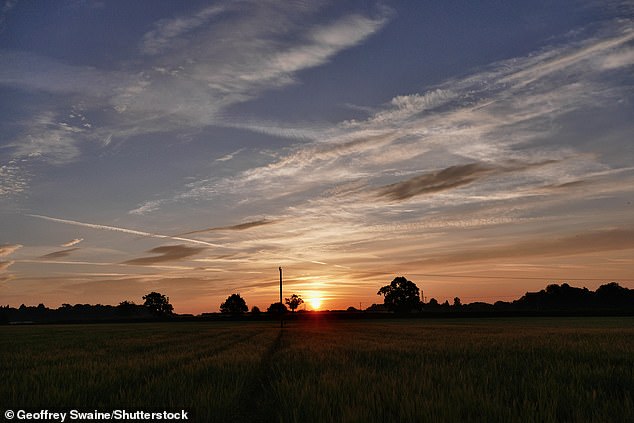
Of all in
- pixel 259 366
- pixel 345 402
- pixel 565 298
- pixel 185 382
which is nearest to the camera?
pixel 345 402

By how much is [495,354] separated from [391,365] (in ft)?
14.5

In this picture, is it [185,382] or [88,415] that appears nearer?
[88,415]

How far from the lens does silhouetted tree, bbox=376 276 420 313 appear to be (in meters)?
139

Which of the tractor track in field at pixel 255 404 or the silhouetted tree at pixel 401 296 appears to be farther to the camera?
the silhouetted tree at pixel 401 296

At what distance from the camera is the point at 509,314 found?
103500mm

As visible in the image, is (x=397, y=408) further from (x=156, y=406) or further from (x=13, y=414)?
(x=13, y=414)

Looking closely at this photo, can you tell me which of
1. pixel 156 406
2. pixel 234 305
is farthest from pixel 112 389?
pixel 234 305

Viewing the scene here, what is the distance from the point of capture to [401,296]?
140 metres

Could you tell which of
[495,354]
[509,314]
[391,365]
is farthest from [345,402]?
[509,314]

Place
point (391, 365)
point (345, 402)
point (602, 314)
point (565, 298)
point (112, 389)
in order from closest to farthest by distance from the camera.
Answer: point (345, 402) < point (112, 389) < point (391, 365) < point (602, 314) < point (565, 298)

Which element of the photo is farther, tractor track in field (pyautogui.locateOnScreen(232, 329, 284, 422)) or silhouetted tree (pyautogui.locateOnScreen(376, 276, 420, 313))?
silhouetted tree (pyautogui.locateOnScreen(376, 276, 420, 313))

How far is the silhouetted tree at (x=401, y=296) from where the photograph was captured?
13938cm

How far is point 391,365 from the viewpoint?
→ 12539 mm

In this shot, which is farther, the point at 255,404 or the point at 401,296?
the point at 401,296
